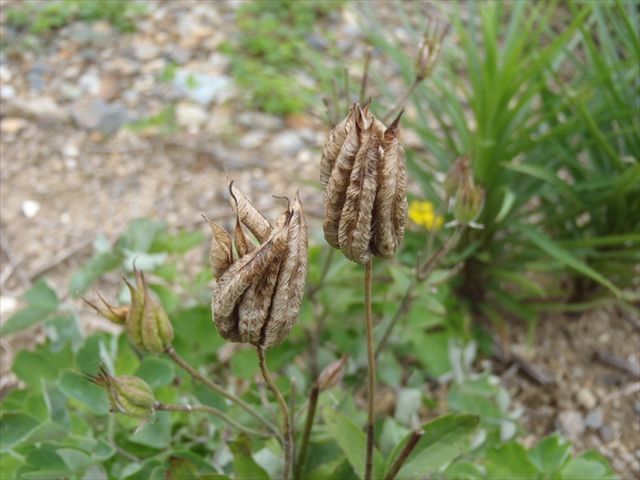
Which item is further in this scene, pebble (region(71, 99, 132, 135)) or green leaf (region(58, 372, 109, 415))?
pebble (region(71, 99, 132, 135))

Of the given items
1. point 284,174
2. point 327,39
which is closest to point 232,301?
point 284,174

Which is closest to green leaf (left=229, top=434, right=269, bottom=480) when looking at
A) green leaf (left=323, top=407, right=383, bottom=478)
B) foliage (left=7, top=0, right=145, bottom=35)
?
green leaf (left=323, top=407, right=383, bottom=478)

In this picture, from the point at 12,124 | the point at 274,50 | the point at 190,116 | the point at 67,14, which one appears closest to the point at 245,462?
the point at 190,116

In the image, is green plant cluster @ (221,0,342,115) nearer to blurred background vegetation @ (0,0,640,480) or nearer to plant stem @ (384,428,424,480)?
blurred background vegetation @ (0,0,640,480)

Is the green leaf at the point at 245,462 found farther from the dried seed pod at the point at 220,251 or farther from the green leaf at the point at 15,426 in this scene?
the dried seed pod at the point at 220,251

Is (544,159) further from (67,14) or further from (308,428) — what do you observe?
(67,14)

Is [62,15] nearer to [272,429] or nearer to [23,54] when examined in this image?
[23,54]
